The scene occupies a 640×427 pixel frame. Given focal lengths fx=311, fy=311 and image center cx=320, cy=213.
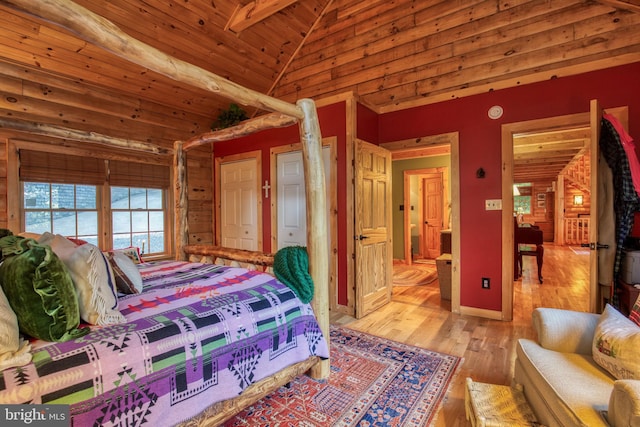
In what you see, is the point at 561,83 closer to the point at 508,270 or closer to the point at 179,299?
the point at 508,270

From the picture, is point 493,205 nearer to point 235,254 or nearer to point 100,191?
point 235,254

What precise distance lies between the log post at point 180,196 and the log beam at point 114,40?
1573mm

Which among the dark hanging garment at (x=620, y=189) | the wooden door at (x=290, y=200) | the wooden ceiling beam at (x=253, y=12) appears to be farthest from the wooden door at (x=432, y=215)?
the wooden ceiling beam at (x=253, y=12)

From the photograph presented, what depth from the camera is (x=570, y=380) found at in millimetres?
1344

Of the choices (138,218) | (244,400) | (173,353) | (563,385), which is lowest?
(244,400)

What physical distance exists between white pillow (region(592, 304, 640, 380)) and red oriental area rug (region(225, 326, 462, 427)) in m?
0.92

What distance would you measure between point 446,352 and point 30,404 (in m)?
2.59

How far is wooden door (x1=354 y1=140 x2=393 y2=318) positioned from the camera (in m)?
3.47

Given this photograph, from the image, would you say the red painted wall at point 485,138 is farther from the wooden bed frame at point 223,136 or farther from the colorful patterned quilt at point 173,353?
the colorful patterned quilt at point 173,353

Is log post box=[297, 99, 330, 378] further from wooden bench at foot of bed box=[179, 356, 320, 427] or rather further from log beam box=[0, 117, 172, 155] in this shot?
log beam box=[0, 117, 172, 155]

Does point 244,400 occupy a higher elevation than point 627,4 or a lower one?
lower

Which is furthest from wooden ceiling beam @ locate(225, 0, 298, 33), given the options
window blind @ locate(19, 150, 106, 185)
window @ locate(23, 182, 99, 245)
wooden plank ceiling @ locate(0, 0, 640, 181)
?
window @ locate(23, 182, 99, 245)

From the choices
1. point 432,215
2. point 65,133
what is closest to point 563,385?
point 65,133

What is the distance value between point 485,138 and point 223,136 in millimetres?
2763
